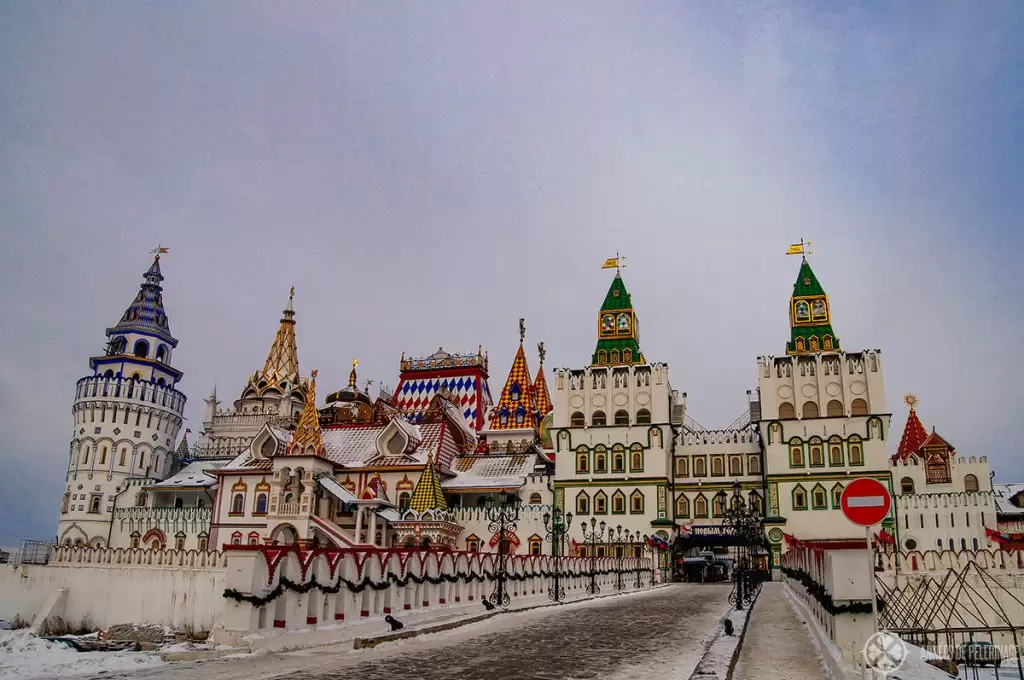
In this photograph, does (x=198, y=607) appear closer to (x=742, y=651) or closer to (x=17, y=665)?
(x=17, y=665)

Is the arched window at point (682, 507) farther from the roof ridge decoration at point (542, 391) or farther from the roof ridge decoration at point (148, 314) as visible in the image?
the roof ridge decoration at point (148, 314)

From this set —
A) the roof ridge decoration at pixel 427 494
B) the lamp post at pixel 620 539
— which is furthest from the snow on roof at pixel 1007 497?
the roof ridge decoration at pixel 427 494

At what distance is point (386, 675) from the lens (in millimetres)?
9312

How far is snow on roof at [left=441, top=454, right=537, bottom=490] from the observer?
47.4 metres

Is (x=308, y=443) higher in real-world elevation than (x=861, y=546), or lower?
higher

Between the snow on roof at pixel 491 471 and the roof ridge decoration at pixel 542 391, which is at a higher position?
the roof ridge decoration at pixel 542 391

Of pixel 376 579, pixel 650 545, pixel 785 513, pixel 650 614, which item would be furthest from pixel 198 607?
pixel 785 513

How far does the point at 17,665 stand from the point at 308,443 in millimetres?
34065

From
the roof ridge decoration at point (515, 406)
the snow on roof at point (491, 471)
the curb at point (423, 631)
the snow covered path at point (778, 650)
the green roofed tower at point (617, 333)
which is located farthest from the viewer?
the roof ridge decoration at point (515, 406)

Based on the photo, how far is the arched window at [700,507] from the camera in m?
46.0

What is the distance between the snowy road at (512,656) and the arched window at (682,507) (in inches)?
1181

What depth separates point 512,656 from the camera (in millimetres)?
11078

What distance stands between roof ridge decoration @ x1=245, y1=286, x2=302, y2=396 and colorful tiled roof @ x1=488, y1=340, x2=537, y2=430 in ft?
53.8

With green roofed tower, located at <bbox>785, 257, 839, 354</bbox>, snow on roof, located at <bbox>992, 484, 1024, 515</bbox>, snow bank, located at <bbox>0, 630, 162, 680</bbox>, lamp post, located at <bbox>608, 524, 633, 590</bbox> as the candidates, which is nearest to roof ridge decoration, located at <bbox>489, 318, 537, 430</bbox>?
lamp post, located at <bbox>608, 524, 633, 590</bbox>
